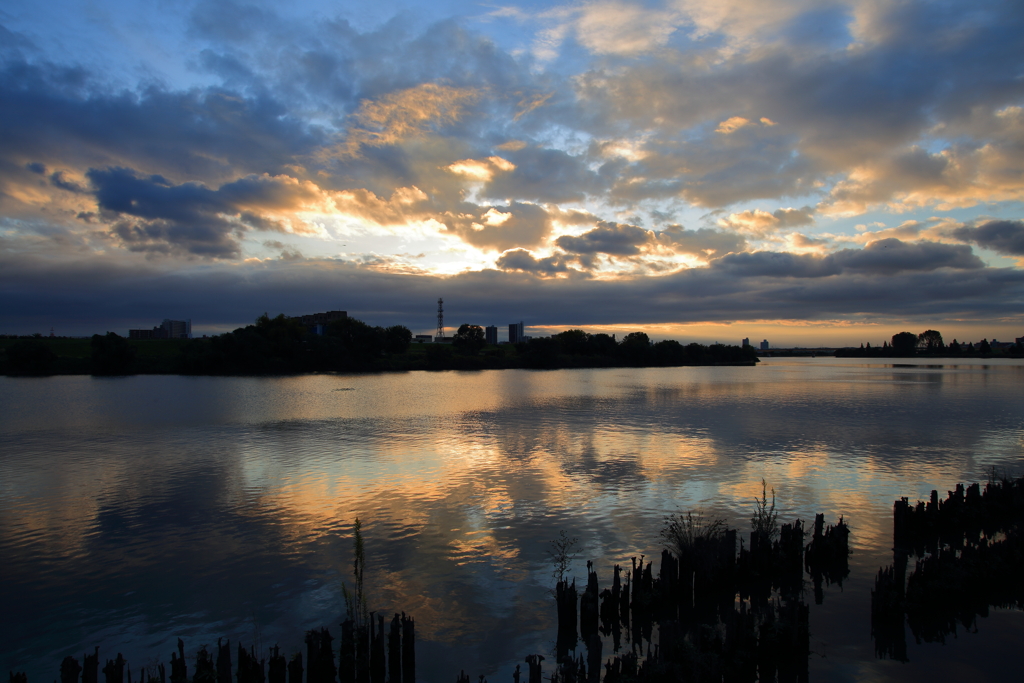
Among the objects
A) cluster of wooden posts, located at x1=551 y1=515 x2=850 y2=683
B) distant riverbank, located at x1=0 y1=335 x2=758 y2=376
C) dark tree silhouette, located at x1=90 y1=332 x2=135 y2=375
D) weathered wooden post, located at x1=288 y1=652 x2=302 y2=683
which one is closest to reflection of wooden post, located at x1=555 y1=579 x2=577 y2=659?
cluster of wooden posts, located at x1=551 y1=515 x2=850 y2=683

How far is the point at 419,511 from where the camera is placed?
15.5 metres

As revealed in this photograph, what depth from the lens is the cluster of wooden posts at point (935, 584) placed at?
9.36m

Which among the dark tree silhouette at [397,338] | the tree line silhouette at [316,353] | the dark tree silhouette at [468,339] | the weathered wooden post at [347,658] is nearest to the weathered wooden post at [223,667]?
the weathered wooden post at [347,658]

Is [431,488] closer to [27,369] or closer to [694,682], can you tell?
[694,682]

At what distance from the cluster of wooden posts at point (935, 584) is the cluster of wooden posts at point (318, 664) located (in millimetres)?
7453

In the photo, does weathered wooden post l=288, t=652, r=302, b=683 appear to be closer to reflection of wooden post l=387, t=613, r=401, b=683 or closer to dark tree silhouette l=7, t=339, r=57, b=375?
reflection of wooden post l=387, t=613, r=401, b=683

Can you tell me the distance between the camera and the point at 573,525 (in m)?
14.3

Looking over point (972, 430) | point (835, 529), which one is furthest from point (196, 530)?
point (972, 430)

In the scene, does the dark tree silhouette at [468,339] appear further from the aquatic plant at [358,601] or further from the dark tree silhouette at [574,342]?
the aquatic plant at [358,601]

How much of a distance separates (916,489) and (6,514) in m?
27.6

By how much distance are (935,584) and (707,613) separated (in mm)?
4244

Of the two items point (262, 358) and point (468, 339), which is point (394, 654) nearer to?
point (262, 358)

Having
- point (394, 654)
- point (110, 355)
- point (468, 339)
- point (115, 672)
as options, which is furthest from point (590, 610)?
point (468, 339)

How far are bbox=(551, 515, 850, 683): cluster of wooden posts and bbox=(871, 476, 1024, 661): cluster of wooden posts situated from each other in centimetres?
123
